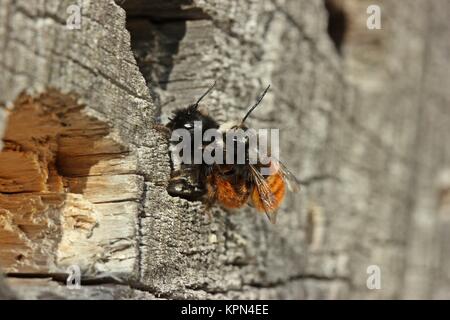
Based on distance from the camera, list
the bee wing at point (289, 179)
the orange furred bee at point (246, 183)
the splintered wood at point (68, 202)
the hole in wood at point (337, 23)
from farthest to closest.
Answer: the hole in wood at point (337, 23), the bee wing at point (289, 179), the orange furred bee at point (246, 183), the splintered wood at point (68, 202)

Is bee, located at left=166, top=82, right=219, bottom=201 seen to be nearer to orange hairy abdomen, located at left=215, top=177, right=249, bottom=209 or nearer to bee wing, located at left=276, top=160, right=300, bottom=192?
orange hairy abdomen, located at left=215, top=177, right=249, bottom=209

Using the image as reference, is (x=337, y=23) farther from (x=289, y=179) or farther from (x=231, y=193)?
(x=231, y=193)

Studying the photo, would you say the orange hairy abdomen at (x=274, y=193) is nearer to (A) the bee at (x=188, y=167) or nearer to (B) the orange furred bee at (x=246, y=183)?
(B) the orange furred bee at (x=246, y=183)

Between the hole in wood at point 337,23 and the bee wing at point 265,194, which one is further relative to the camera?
the hole in wood at point 337,23

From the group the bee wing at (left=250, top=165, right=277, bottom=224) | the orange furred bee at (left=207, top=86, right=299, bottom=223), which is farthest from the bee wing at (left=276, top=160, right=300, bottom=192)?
the bee wing at (left=250, top=165, right=277, bottom=224)

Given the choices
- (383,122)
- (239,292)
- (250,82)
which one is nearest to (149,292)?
(239,292)

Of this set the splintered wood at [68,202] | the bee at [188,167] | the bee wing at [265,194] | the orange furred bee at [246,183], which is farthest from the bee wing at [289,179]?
the splintered wood at [68,202]

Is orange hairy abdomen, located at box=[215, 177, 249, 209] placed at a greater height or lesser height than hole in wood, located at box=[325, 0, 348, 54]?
lesser
